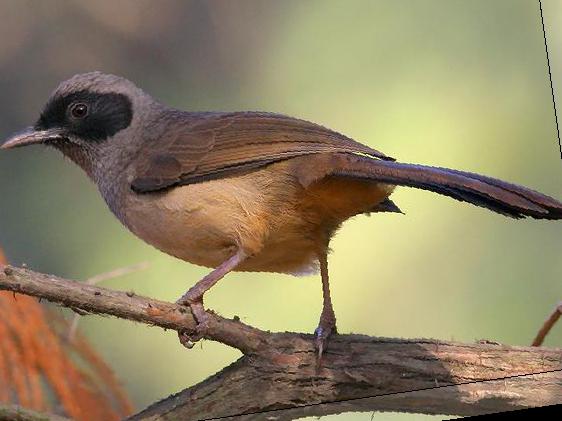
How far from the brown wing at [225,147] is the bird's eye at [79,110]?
0.68 ft

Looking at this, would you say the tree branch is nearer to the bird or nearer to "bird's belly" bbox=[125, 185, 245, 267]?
the bird

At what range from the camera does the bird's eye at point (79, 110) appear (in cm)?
272

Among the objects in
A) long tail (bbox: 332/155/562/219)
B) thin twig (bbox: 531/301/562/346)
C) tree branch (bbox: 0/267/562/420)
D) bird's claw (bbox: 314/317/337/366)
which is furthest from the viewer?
thin twig (bbox: 531/301/562/346)

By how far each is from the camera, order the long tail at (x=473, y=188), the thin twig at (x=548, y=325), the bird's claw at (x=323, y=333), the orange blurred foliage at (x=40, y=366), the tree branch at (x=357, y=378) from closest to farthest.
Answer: the long tail at (x=473, y=188) → the orange blurred foliage at (x=40, y=366) → the tree branch at (x=357, y=378) → the bird's claw at (x=323, y=333) → the thin twig at (x=548, y=325)

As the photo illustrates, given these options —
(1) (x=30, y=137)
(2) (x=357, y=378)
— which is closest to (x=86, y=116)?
(1) (x=30, y=137)

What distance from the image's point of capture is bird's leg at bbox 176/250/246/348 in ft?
8.19

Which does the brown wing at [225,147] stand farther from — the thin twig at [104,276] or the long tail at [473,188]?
the thin twig at [104,276]

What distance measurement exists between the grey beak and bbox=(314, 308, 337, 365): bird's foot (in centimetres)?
96

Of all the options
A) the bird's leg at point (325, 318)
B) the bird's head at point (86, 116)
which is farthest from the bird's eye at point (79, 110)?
the bird's leg at point (325, 318)

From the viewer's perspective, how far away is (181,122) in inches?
112

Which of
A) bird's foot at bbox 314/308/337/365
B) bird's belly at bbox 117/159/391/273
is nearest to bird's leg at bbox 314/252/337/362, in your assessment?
bird's foot at bbox 314/308/337/365

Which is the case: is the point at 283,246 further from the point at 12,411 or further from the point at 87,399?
the point at 12,411

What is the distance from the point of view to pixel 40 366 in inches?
101

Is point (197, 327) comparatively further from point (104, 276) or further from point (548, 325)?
point (548, 325)
